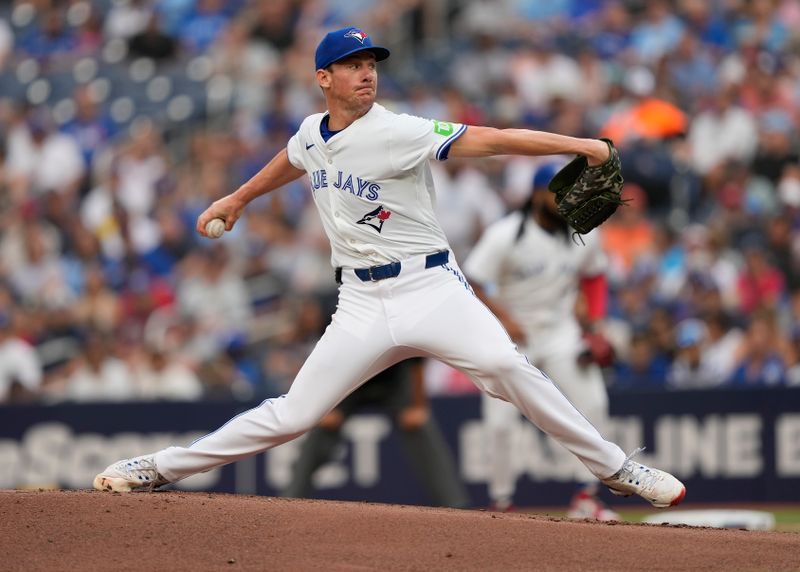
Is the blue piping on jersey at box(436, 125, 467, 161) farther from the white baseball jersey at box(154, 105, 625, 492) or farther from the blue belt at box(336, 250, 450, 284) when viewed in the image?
the blue belt at box(336, 250, 450, 284)

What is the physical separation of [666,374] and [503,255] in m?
4.29

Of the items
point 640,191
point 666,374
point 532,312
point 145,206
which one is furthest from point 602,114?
point 532,312

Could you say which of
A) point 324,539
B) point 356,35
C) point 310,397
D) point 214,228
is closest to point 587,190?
point 356,35

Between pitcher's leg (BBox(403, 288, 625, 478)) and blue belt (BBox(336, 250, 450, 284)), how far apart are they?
0.18 m

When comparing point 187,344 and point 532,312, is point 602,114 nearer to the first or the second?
point 187,344

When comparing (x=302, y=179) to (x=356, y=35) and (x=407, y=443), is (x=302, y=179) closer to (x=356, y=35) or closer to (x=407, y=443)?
(x=407, y=443)

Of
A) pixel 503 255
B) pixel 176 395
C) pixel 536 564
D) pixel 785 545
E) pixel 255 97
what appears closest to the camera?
pixel 536 564

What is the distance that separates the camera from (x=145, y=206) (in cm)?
1622

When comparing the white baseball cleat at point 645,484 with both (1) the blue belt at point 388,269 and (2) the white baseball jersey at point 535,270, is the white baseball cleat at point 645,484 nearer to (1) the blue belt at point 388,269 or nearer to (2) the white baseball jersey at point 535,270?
(1) the blue belt at point 388,269

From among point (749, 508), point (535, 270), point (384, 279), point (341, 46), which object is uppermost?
point (341, 46)

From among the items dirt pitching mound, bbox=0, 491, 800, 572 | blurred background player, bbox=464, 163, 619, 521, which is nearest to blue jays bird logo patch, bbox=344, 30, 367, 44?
dirt pitching mound, bbox=0, 491, 800, 572

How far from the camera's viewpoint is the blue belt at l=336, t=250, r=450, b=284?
22.9ft

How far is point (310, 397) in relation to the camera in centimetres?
700

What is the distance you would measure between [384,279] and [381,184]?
45cm
